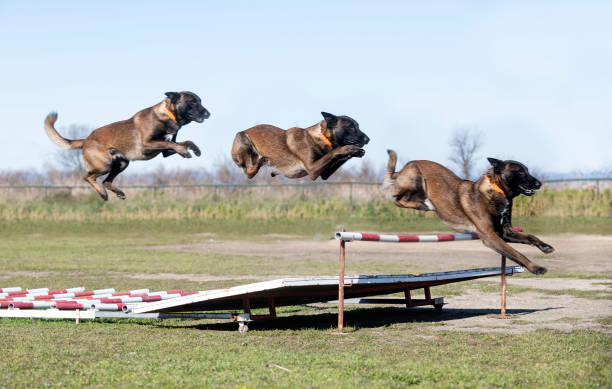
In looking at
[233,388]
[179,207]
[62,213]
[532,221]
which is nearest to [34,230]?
[62,213]

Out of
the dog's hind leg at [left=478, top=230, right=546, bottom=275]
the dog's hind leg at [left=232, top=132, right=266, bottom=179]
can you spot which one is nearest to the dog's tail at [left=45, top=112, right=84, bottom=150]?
the dog's hind leg at [left=232, top=132, right=266, bottom=179]

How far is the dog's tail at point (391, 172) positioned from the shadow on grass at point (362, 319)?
3.90 metres

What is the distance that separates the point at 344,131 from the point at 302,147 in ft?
1.65

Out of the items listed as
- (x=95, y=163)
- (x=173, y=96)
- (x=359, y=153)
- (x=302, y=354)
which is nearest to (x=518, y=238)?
(x=302, y=354)

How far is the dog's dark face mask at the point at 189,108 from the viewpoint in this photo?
6.09 metres

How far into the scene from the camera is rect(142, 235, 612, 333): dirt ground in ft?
38.7

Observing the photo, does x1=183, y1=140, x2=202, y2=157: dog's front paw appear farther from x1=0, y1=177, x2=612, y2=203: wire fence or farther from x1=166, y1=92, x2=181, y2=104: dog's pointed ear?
x1=0, y1=177, x2=612, y2=203: wire fence

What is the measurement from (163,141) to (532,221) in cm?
2560

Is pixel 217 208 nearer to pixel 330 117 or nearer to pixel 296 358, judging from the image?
pixel 296 358

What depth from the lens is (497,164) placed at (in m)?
7.78

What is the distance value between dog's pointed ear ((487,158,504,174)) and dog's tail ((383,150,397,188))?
979 millimetres

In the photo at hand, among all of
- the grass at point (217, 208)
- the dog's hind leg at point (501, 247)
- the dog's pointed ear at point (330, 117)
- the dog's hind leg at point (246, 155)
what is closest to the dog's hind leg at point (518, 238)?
the dog's hind leg at point (501, 247)

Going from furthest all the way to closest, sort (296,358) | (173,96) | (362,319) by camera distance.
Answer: (362,319), (296,358), (173,96)

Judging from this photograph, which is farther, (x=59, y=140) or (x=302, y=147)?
(x=59, y=140)
